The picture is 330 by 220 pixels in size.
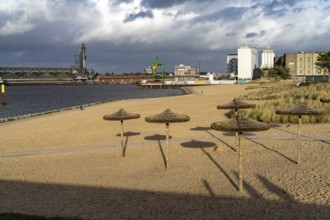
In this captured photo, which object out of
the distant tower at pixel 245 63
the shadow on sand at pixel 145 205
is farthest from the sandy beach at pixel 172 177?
the distant tower at pixel 245 63

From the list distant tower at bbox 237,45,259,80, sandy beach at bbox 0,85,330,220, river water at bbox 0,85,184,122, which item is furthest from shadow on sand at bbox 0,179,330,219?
distant tower at bbox 237,45,259,80

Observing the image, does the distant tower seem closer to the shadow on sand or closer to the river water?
the river water

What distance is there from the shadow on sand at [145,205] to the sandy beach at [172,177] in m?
0.02

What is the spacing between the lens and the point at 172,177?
10.5 meters

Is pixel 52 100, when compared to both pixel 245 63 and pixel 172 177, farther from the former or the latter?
pixel 245 63

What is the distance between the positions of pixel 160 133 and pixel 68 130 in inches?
236

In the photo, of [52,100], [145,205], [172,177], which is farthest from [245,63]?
[145,205]

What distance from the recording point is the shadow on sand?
7.48 meters

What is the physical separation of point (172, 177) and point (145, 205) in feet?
7.73

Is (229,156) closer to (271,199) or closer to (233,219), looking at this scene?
(271,199)

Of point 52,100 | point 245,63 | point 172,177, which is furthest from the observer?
point 245,63

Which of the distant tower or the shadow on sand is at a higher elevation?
the distant tower

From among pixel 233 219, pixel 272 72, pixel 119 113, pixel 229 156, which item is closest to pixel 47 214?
pixel 233 219

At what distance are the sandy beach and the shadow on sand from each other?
2 centimetres
